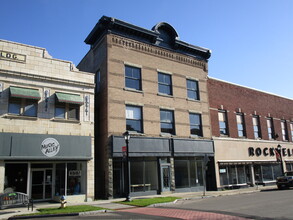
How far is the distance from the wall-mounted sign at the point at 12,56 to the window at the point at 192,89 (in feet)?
49.6

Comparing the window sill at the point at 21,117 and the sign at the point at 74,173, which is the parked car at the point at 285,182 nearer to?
the sign at the point at 74,173

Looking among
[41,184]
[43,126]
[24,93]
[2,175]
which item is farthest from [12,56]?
[41,184]

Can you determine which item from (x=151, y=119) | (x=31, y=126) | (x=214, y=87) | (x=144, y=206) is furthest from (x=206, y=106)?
(x=31, y=126)

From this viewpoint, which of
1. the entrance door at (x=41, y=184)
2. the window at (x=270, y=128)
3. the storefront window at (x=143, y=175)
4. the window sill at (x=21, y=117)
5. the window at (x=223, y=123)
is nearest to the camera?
the window sill at (x=21, y=117)

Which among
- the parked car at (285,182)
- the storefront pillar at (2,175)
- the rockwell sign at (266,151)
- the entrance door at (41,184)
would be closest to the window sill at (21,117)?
the storefront pillar at (2,175)

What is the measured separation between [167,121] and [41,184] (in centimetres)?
1153

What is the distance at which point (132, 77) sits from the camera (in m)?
24.0

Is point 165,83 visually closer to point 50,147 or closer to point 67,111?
point 67,111

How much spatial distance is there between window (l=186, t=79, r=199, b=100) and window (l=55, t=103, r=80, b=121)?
11583 mm

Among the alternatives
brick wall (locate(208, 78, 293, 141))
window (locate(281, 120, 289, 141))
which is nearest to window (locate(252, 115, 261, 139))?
brick wall (locate(208, 78, 293, 141))

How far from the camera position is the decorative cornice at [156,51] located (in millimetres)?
23788

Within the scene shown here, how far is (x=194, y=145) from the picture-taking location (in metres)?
25.7

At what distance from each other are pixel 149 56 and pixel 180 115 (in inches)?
237

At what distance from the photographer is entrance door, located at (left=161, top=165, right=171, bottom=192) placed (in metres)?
23.3
